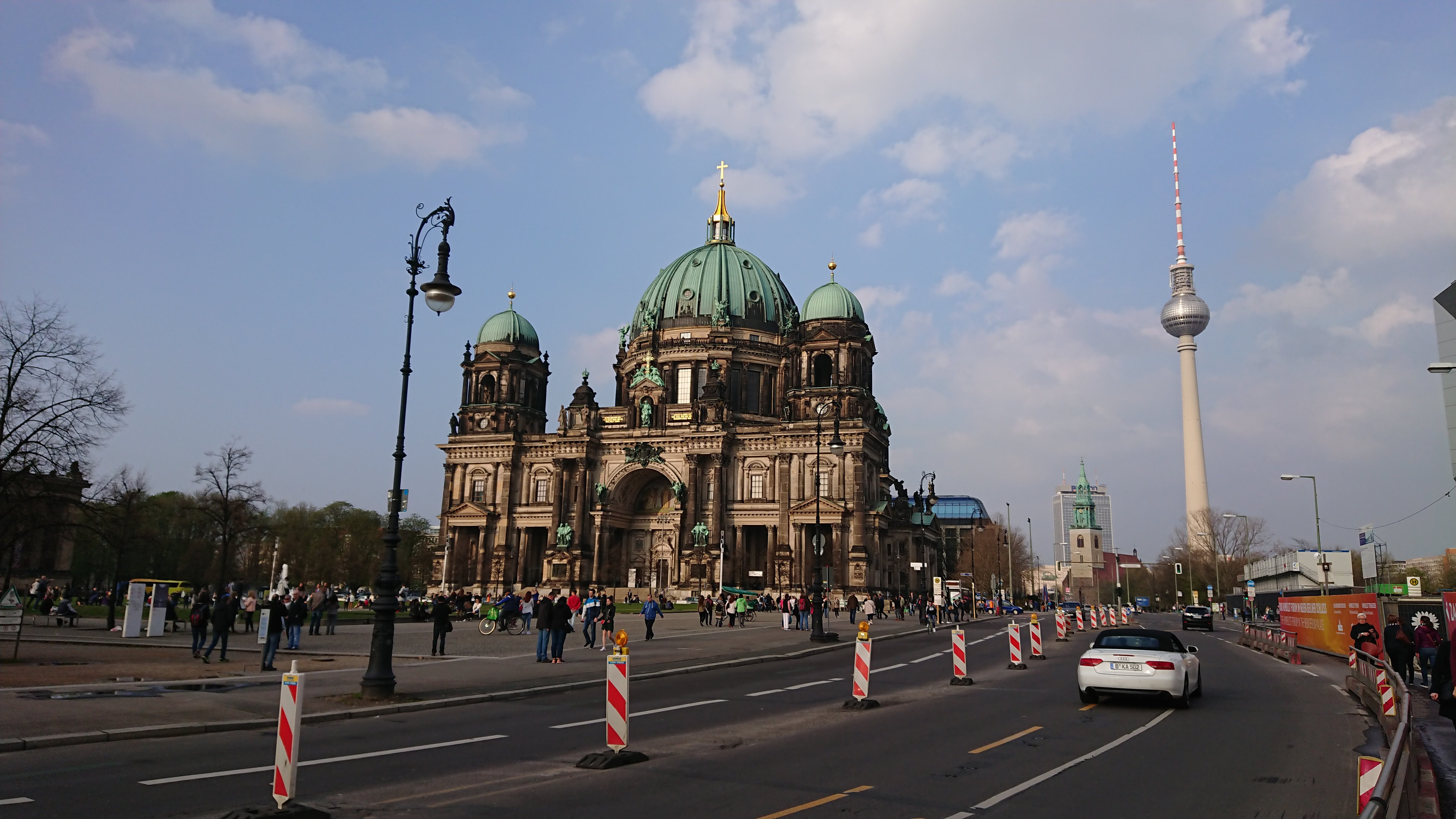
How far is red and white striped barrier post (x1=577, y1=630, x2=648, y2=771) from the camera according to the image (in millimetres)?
10930

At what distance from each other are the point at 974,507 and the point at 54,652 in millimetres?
172975

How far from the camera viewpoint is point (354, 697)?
55.0 feet

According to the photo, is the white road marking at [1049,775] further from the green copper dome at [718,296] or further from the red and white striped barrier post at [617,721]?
the green copper dome at [718,296]

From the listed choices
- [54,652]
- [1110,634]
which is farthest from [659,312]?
[1110,634]

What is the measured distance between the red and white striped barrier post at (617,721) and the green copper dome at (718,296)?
78.9 m

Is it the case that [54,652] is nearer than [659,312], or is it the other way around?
[54,652]

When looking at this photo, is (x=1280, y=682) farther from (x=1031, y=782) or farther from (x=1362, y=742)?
(x=1031, y=782)

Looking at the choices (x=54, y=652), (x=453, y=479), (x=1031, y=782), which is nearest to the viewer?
(x=1031, y=782)

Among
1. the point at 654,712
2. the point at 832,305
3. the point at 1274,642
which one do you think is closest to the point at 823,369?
the point at 832,305

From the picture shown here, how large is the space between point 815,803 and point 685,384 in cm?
8080

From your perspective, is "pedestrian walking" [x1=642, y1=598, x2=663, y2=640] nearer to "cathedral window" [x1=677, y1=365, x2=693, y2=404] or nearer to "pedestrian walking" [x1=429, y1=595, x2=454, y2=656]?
"pedestrian walking" [x1=429, y1=595, x2=454, y2=656]

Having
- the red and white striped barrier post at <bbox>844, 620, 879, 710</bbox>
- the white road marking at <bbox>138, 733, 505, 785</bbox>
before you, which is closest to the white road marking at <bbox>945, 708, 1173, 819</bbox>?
the red and white striped barrier post at <bbox>844, 620, 879, 710</bbox>

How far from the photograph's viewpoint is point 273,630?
22.1m

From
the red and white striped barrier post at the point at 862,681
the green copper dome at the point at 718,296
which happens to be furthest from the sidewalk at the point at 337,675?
the green copper dome at the point at 718,296
